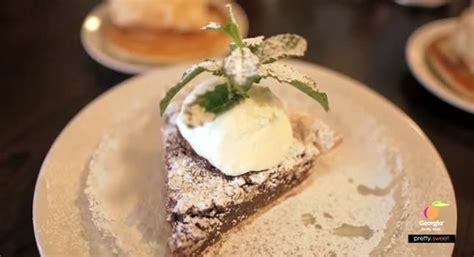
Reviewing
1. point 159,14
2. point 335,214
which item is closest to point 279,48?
point 335,214

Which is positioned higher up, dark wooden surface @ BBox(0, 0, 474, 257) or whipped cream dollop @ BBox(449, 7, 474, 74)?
whipped cream dollop @ BBox(449, 7, 474, 74)

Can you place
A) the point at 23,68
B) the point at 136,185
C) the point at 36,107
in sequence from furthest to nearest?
the point at 23,68
the point at 36,107
the point at 136,185

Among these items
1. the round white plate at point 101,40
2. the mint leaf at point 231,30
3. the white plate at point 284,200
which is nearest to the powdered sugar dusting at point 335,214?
the white plate at point 284,200

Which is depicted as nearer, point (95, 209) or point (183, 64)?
point (95, 209)

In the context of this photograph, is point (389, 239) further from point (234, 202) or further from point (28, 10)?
point (28, 10)

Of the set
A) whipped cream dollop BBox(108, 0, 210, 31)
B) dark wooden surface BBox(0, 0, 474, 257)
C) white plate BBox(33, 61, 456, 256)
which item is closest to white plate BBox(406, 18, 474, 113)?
dark wooden surface BBox(0, 0, 474, 257)

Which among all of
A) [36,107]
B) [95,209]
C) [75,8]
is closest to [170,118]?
[95,209]

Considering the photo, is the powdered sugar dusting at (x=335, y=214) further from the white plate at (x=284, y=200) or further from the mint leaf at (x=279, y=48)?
the mint leaf at (x=279, y=48)

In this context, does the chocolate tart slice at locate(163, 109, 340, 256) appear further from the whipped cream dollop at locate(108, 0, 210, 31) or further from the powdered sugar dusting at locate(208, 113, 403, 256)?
the whipped cream dollop at locate(108, 0, 210, 31)
